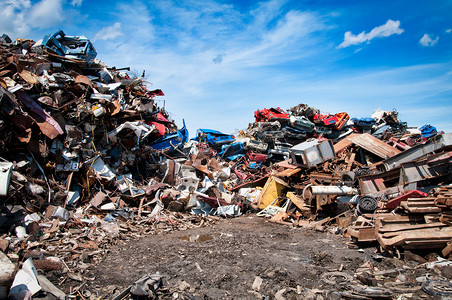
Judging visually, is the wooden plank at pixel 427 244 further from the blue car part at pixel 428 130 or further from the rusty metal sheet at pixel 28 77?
the blue car part at pixel 428 130

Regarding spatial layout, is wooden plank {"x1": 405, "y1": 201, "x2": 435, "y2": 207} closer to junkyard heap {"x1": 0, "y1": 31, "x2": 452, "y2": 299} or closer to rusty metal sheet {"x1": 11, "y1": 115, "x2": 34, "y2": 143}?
junkyard heap {"x1": 0, "y1": 31, "x2": 452, "y2": 299}

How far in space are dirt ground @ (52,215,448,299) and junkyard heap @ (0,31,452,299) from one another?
0.54 meters

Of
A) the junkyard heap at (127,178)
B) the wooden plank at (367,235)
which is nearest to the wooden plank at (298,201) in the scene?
the junkyard heap at (127,178)

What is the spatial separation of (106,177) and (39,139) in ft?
7.45

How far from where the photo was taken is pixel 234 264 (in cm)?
531

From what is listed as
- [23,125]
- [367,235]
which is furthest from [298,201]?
[23,125]

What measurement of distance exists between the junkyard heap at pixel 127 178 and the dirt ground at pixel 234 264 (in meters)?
0.54

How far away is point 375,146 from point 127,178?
10024 mm

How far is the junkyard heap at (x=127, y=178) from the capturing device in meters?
5.52

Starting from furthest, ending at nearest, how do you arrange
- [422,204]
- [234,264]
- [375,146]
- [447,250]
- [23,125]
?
[375,146], [23,125], [422,204], [234,264], [447,250]

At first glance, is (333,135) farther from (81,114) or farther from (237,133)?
(81,114)

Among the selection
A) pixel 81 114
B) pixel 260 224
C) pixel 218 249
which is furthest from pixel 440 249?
pixel 81 114

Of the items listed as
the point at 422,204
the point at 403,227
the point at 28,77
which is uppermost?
the point at 28,77

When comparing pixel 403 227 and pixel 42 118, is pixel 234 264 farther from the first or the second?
pixel 42 118
